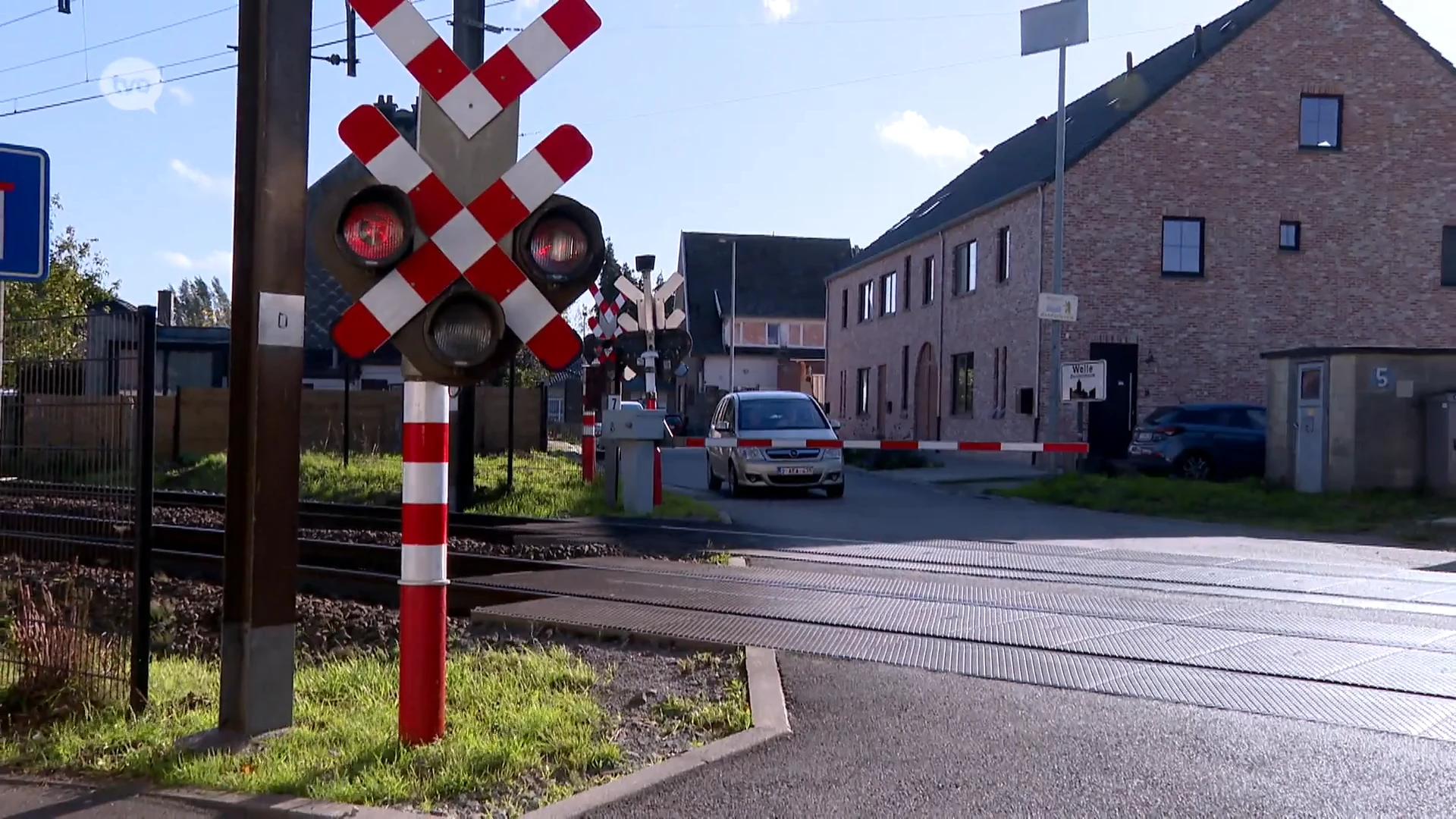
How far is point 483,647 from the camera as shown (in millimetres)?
7020

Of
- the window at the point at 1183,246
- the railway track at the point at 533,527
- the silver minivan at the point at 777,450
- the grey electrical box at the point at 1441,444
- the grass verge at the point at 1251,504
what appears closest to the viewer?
the railway track at the point at 533,527

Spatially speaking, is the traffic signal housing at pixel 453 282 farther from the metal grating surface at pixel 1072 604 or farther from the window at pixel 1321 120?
the window at pixel 1321 120

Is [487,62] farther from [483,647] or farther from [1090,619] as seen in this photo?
[1090,619]

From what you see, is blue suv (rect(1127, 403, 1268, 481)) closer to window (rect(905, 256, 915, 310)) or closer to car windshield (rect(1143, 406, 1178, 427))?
car windshield (rect(1143, 406, 1178, 427))

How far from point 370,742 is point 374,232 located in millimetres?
1930

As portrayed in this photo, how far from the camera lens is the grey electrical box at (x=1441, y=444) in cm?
1833

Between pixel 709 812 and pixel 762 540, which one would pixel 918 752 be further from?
pixel 762 540

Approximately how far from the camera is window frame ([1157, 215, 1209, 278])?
29.6 m

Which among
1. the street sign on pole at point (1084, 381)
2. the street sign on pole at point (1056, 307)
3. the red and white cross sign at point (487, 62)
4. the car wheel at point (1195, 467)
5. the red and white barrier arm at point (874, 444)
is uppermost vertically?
the street sign on pole at point (1056, 307)

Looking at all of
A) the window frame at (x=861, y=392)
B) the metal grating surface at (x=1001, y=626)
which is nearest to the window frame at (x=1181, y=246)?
the window frame at (x=861, y=392)

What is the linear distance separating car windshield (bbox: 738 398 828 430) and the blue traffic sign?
14.4 m

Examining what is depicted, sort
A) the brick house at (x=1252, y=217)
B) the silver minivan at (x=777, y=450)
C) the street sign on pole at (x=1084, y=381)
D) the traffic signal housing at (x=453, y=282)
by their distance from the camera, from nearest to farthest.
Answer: the traffic signal housing at (x=453, y=282)
the silver minivan at (x=777, y=450)
the street sign on pole at (x=1084, y=381)
the brick house at (x=1252, y=217)

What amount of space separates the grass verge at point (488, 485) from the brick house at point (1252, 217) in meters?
12.3

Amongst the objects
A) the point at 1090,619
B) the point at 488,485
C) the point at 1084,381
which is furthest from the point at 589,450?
the point at 1090,619
